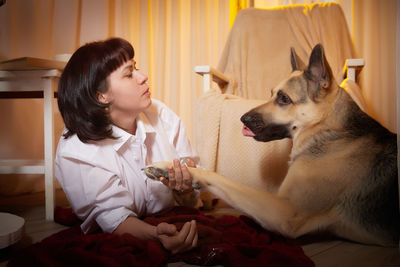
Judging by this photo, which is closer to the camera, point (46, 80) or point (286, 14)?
point (46, 80)

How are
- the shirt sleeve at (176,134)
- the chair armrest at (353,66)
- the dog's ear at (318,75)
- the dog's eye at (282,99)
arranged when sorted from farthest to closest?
the chair armrest at (353,66) < the shirt sleeve at (176,134) < the dog's eye at (282,99) < the dog's ear at (318,75)

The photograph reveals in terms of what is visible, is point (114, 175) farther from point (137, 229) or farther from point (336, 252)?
point (336, 252)

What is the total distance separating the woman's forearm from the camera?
3.60 ft

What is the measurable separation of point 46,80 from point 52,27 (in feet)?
3.39

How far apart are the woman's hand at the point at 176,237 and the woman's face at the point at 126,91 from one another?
521mm

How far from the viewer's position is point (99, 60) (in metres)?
1.29

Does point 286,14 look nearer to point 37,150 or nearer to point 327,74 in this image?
point 327,74

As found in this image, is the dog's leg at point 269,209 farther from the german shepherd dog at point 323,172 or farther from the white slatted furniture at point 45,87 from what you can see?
the white slatted furniture at point 45,87

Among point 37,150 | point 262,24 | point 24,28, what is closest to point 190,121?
point 262,24

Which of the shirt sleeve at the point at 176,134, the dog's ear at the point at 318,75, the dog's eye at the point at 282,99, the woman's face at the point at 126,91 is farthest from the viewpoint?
the shirt sleeve at the point at 176,134

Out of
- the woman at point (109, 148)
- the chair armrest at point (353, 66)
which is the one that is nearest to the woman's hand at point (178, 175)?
the woman at point (109, 148)

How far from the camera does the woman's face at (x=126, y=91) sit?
132 centimetres

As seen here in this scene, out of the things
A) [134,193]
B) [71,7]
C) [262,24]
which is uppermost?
[71,7]

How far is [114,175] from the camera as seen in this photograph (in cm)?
124
